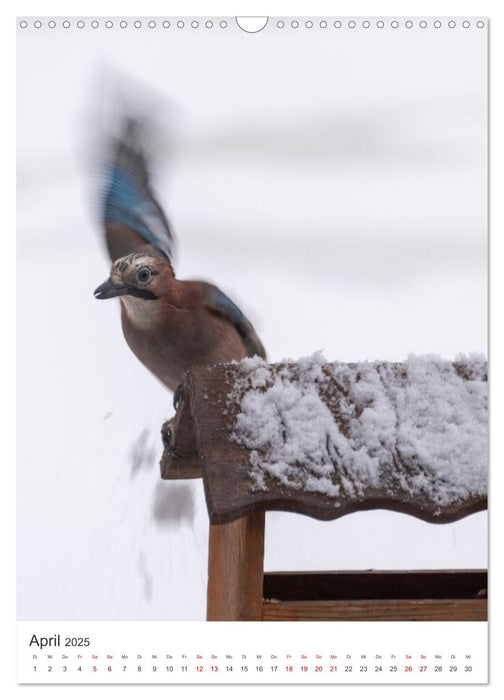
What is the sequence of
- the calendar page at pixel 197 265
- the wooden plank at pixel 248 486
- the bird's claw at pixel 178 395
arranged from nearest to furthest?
the wooden plank at pixel 248 486 → the bird's claw at pixel 178 395 → the calendar page at pixel 197 265

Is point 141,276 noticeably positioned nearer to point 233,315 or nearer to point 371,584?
point 233,315

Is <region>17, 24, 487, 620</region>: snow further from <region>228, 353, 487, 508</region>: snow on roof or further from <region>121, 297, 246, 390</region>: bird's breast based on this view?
<region>228, 353, 487, 508</region>: snow on roof

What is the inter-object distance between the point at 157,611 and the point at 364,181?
1.84 ft

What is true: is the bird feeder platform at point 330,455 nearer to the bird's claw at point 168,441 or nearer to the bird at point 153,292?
the bird's claw at point 168,441

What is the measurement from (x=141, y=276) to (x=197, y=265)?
0.07m

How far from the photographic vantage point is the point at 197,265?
45.3 inches

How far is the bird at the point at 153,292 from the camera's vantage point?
114 centimetres

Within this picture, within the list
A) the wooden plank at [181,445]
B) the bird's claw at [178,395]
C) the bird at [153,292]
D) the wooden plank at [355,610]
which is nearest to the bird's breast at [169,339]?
the bird at [153,292]

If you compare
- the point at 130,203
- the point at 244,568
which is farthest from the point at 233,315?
the point at 244,568

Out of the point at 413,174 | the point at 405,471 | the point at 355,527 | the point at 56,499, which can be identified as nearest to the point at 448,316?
the point at 413,174

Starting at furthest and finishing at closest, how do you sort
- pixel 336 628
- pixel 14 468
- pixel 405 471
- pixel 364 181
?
pixel 364 181 < pixel 14 468 < pixel 336 628 < pixel 405 471

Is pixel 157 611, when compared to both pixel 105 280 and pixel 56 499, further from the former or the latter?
pixel 105 280

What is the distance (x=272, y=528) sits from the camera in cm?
116

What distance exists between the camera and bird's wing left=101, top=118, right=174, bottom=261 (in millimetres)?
1148
